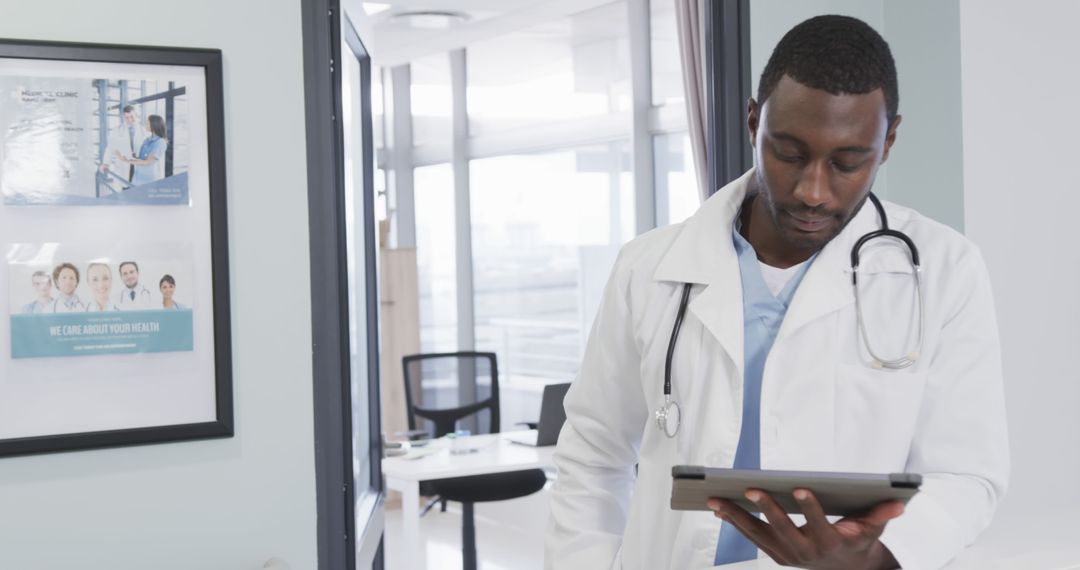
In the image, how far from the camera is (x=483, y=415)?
5.68 m

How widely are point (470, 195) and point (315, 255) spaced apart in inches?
161

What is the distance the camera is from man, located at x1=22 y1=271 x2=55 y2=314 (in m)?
2.16

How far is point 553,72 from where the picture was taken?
5.82 m

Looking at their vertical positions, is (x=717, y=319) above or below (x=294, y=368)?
above

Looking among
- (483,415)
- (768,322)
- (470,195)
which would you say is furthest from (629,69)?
(768,322)

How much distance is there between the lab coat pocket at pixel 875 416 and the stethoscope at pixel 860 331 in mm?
18

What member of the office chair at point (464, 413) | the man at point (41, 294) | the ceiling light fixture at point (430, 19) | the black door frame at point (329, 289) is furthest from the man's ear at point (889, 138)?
the ceiling light fixture at point (430, 19)

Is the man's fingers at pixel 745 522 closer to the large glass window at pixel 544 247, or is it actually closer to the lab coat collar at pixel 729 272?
the lab coat collar at pixel 729 272

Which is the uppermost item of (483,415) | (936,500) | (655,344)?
(655,344)

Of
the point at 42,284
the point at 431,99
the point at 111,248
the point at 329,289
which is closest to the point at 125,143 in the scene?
the point at 111,248

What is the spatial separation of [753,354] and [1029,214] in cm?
172

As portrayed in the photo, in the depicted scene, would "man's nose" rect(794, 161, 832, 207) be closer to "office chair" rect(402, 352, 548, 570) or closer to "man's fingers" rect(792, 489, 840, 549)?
"man's fingers" rect(792, 489, 840, 549)

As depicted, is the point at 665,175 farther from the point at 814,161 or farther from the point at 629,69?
the point at 814,161

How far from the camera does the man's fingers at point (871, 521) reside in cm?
100
